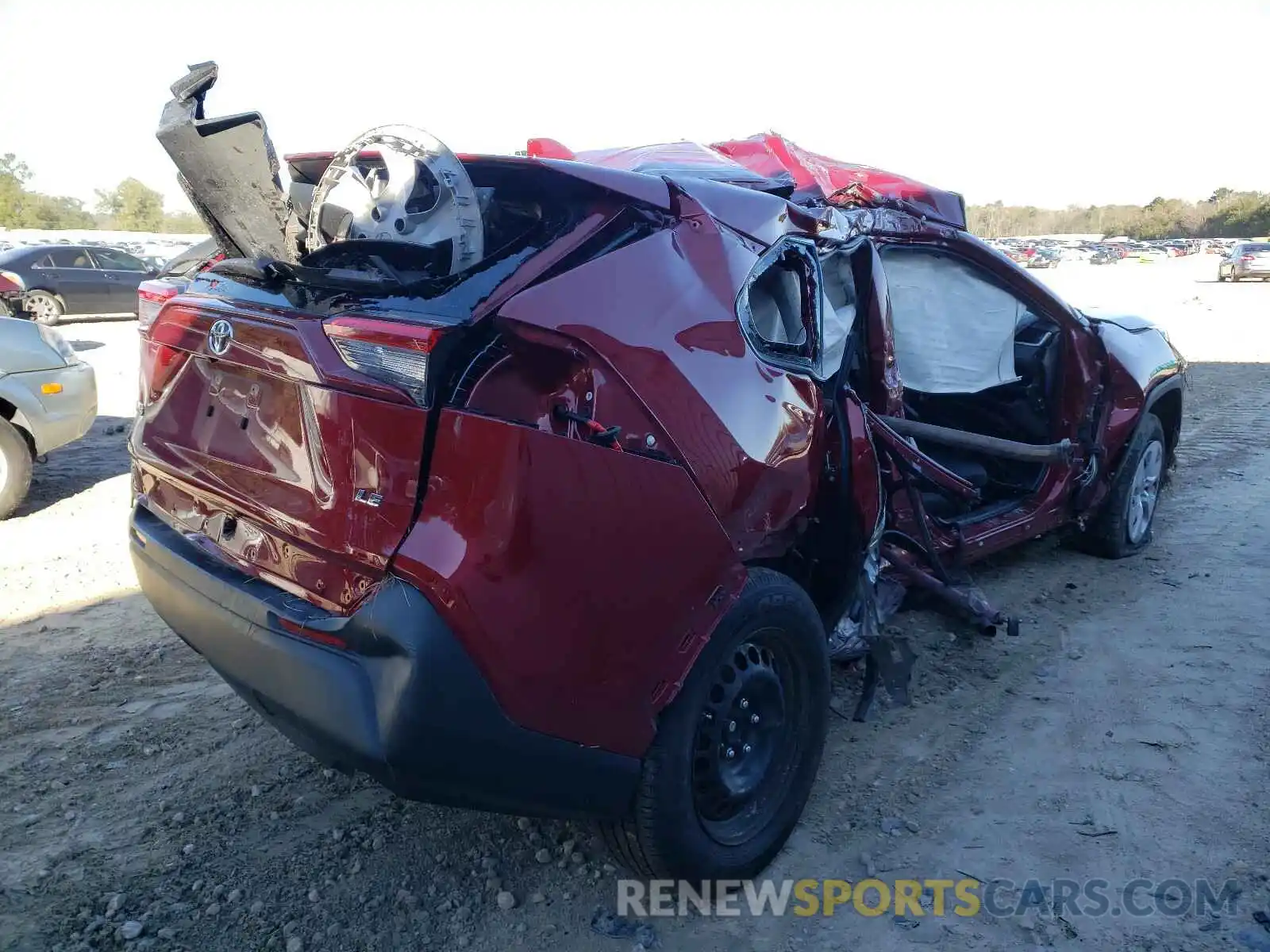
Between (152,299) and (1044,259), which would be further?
(1044,259)

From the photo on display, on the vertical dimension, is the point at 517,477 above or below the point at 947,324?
below

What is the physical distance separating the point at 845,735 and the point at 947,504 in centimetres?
142

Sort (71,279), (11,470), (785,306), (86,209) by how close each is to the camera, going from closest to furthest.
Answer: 1. (785,306)
2. (11,470)
3. (71,279)
4. (86,209)

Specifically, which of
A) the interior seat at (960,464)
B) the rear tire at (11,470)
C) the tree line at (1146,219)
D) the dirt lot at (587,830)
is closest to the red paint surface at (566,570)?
the dirt lot at (587,830)

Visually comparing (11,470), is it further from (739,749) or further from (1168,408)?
→ (1168,408)

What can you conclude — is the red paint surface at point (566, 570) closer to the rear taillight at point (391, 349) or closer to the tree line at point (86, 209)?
the rear taillight at point (391, 349)

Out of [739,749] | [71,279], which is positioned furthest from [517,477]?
[71,279]

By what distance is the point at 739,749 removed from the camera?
106 inches

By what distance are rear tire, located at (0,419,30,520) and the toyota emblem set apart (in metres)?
4.55

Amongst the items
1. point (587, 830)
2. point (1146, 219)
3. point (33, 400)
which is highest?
point (1146, 219)

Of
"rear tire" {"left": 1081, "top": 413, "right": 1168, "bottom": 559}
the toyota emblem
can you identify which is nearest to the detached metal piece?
the toyota emblem

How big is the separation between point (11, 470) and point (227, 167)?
4463mm

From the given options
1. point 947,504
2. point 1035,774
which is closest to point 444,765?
point 1035,774

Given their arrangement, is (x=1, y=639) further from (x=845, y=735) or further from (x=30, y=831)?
(x=845, y=735)
